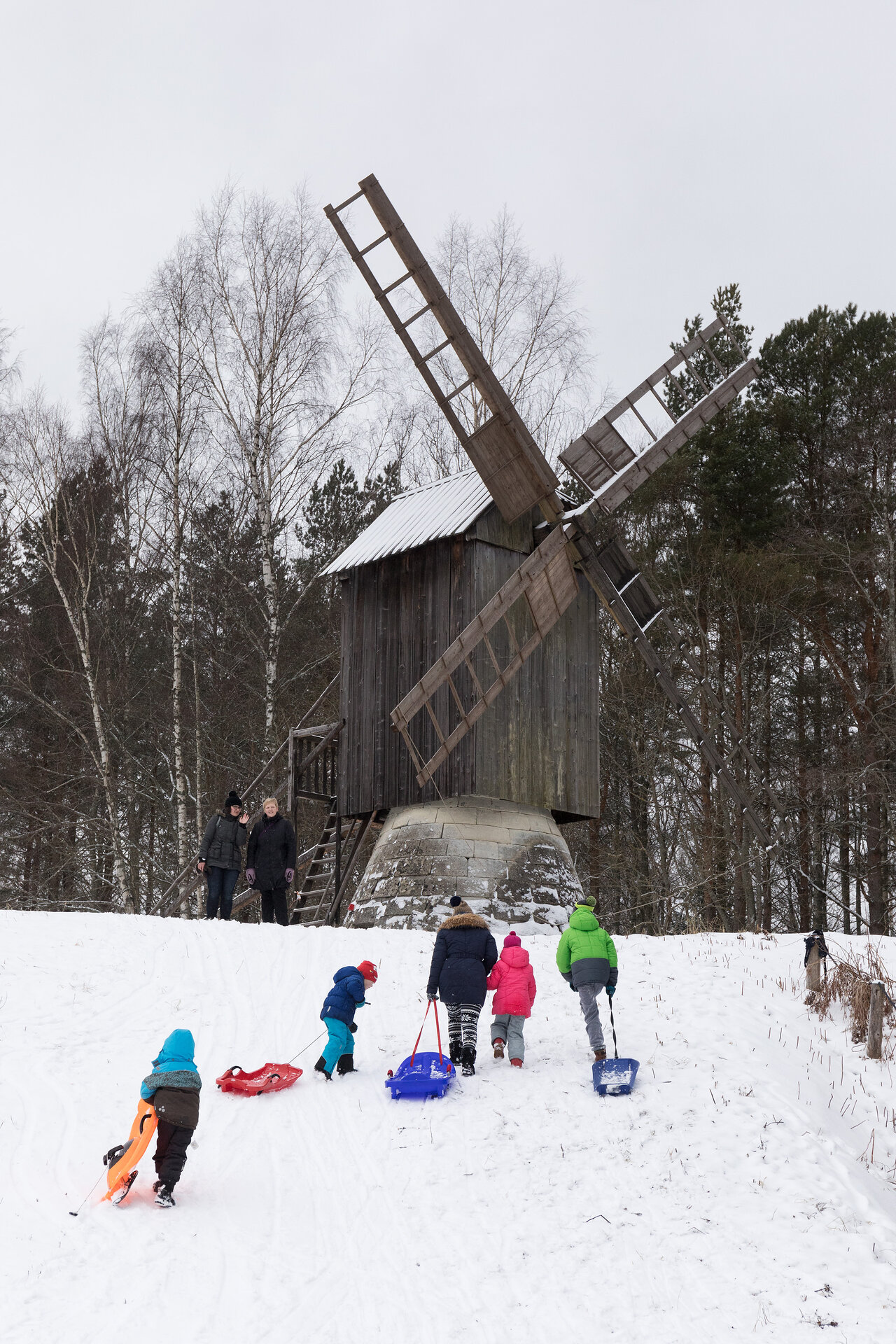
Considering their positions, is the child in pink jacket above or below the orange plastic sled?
above

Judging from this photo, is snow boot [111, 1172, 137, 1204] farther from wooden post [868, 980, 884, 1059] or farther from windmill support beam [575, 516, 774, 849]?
windmill support beam [575, 516, 774, 849]

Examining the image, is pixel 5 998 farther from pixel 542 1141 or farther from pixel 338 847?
pixel 338 847

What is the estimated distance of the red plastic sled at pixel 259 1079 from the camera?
8281 mm

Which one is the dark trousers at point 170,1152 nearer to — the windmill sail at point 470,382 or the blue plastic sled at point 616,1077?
the blue plastic sled at point 616,1077

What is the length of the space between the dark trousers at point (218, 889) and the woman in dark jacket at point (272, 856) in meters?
0.23

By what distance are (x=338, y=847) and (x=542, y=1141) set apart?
356 inches

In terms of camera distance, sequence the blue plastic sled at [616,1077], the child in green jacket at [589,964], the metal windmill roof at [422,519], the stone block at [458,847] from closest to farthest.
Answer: the blue plastic sled at [616,1077], the child in green jacket at [589,964], the stone block at [458,847], the metal windmill roof at [422,519]

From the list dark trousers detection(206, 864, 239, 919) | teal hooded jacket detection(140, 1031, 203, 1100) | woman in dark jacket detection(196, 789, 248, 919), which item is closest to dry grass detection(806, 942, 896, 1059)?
teal hooded jacket detection(140, 1031, 203, 1100)

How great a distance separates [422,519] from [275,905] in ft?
17.1

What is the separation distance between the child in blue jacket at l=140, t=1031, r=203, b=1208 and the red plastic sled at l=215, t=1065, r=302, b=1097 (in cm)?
127

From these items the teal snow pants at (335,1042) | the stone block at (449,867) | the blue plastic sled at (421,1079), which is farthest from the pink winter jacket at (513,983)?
the stone block at (449,867)

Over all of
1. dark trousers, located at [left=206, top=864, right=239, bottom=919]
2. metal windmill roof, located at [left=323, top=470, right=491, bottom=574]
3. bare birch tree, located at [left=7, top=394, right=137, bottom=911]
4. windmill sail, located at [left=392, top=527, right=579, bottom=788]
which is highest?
bare birch tree, located at [left=7, top=394, right=137, bottom=911]

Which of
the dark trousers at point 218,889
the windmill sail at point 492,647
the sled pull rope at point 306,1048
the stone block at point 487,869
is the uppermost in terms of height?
the windmill sail at point 492,647

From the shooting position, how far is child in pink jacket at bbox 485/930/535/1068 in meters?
9.07
